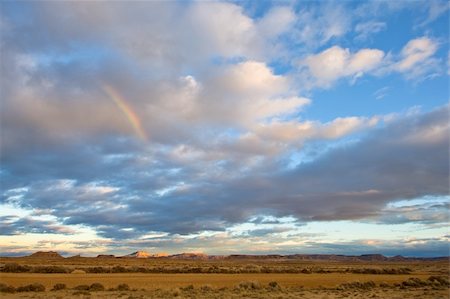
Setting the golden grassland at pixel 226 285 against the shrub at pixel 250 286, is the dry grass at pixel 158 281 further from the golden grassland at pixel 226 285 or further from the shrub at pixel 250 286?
the shrub at pixel 250 286

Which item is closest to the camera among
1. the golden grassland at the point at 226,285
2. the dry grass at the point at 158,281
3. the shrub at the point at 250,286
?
the golden grassland at the point at 226,285

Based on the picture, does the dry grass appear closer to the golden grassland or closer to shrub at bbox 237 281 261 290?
the golden grassland

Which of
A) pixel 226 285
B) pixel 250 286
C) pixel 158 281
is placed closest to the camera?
pixel 250 286

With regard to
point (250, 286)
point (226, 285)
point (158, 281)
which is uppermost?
point (158, 281)

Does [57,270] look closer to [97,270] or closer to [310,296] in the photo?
[97,270]

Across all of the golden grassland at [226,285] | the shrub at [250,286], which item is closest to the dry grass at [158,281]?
the golden grassland at [226,285]

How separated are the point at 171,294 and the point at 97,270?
44.6 meters

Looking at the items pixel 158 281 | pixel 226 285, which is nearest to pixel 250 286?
pixel 226 285

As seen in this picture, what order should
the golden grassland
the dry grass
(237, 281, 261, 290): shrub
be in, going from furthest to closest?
the dry grass → (237, 281, 261, 290): shrub → the golden grassland

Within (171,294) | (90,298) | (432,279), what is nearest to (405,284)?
(432,279)

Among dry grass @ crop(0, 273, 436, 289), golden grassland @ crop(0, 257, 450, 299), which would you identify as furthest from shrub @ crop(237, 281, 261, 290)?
dry grass @ crop(0, 273, 436, 289)

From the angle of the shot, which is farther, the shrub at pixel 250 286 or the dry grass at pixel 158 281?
the dry grass at pixel 158 281

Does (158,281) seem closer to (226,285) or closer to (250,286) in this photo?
(226,285)

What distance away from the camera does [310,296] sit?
31.3m
